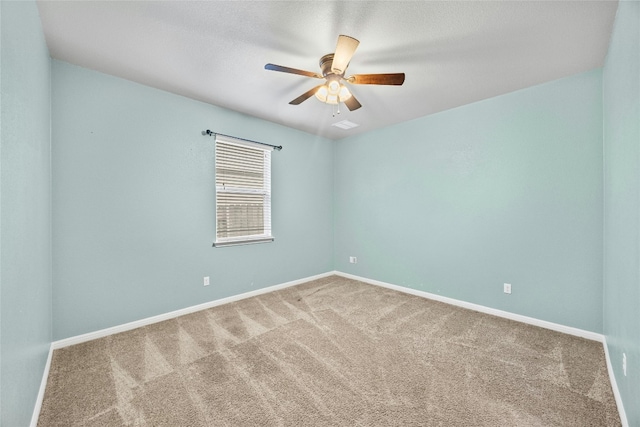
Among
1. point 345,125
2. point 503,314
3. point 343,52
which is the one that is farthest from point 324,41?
point 503,314

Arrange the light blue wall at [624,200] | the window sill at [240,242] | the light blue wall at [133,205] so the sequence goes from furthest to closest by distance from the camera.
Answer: the window sill at [240,242] < the light blue wall at [133,205] < the light blue wall at [624,200]

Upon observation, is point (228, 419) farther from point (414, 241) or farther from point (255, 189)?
point (414, 241)

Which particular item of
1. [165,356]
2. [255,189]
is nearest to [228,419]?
[165,356]

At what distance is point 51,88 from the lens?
2.25 m

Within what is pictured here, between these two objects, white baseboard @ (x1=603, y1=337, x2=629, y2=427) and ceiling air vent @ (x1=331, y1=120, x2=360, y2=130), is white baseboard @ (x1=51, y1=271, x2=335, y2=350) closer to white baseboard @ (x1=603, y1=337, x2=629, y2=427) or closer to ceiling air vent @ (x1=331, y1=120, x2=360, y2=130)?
ceiling air vent @ (x1=331, y1=120, x2=360, y2=130)

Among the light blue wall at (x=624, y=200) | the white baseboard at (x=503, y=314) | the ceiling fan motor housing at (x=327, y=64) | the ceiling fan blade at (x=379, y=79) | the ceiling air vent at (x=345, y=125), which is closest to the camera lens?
A: the light blue wall at (x=624, y=200)

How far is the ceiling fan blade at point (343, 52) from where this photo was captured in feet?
5.35

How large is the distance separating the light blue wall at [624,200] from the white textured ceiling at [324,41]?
389 mm

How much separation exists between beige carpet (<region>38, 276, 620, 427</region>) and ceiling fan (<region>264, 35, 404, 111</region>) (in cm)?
226

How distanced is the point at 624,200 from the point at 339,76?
2117 millimetres

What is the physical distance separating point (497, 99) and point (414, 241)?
2057 mm

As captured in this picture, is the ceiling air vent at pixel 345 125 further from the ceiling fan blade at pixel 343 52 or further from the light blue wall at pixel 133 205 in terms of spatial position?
the ceiling fan blade at pixel 343 52

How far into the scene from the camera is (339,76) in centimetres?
209

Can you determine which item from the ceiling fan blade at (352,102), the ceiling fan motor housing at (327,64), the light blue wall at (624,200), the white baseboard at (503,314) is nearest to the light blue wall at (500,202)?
the white baseboard at (503,314)
